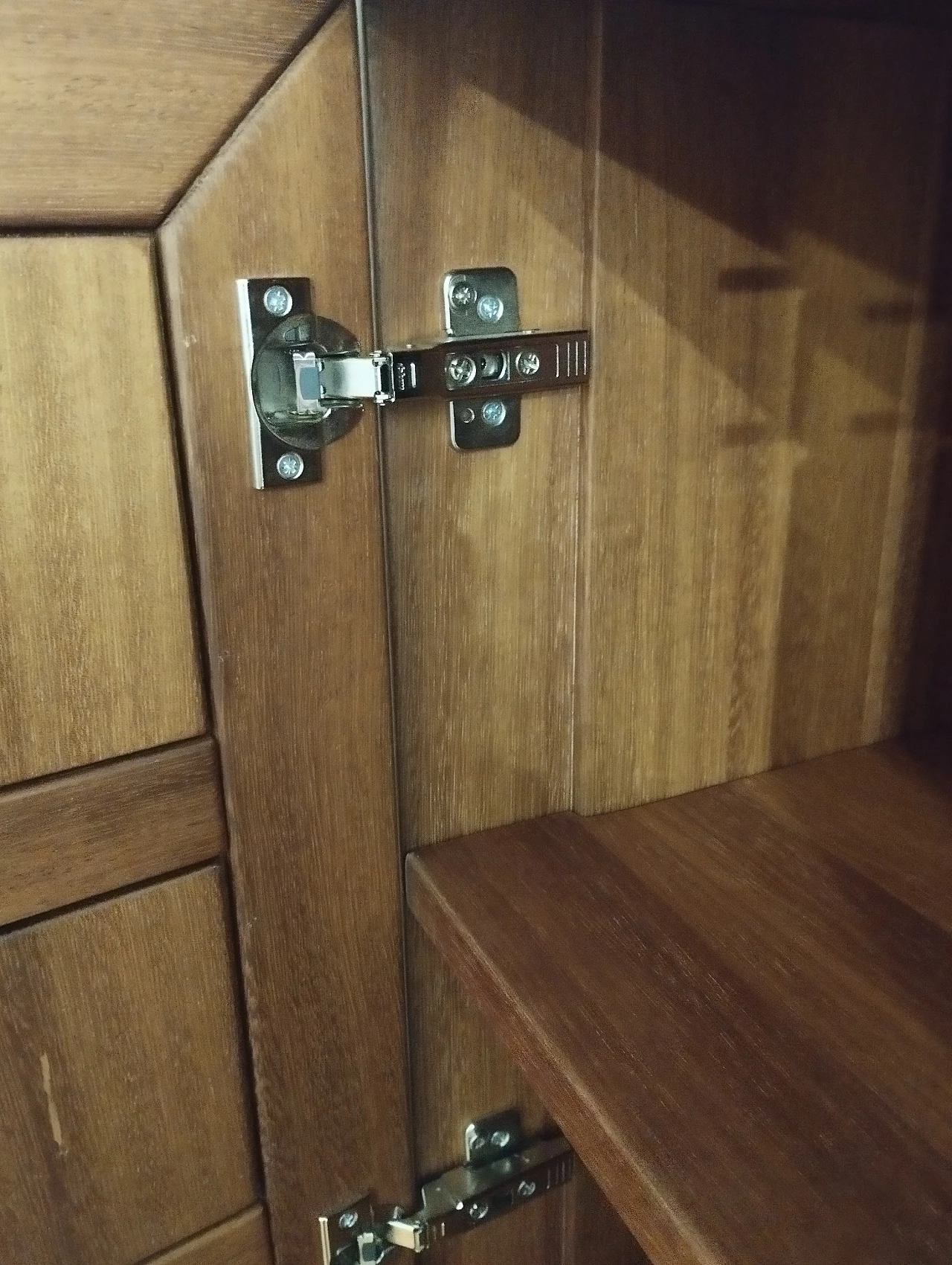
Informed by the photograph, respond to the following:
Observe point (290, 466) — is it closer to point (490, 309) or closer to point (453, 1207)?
point (490, 309)

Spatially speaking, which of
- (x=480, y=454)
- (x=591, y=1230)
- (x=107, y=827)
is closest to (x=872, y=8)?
(x=480, y=454)

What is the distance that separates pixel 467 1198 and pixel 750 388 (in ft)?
1.87

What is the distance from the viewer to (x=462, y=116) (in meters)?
0.53

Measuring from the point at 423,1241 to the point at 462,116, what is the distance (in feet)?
2.28

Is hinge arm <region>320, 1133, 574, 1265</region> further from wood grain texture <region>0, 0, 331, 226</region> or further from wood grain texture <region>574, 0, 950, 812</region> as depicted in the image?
wood grain texture <region>0, 0, 331, 226</region>

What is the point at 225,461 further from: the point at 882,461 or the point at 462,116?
the point at 882,461

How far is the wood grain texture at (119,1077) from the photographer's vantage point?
0.56m

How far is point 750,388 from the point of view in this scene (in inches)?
24.8

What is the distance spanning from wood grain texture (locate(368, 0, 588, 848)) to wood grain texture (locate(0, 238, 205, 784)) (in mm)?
123

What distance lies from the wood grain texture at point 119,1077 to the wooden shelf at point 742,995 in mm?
144

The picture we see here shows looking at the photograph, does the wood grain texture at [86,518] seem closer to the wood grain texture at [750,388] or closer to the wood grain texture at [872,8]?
the wood grain texture at [750,388]

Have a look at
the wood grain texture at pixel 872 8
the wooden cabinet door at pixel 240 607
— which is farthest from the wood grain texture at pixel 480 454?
the wood grain texture at pixel 872 8

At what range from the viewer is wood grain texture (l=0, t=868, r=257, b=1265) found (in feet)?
1.83

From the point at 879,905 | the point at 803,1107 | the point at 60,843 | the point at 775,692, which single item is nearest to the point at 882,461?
the point at 775,692
